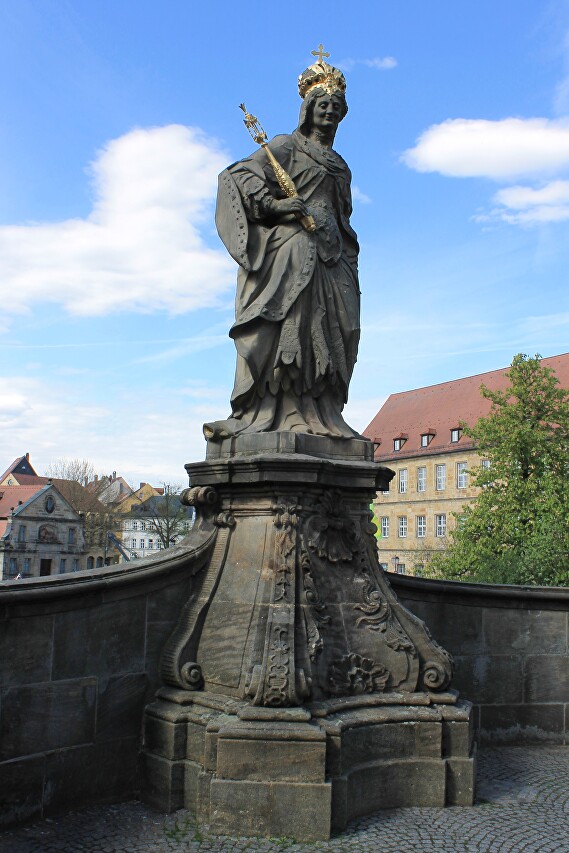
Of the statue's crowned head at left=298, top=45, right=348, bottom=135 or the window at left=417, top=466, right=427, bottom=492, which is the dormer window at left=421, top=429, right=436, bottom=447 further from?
the statue's crowned head at left=298, top=45, right=348, bottom=135

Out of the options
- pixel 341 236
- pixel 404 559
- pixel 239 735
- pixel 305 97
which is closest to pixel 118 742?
pixel 239 735

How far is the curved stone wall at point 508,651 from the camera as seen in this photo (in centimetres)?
710

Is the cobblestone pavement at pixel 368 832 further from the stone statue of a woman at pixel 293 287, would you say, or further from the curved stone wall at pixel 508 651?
the stone statue of a woman at pixel 293 287

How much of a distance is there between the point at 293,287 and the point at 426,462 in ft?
162

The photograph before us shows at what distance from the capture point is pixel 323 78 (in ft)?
20.9

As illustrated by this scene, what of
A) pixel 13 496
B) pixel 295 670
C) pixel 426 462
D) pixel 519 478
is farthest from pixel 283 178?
pixel 13 496

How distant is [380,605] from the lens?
18.5 feet

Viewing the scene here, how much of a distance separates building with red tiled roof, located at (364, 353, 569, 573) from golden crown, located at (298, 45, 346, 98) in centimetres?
4464

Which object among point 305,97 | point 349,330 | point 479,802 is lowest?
point 479,802

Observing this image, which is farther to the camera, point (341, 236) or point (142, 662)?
point (341, 236)

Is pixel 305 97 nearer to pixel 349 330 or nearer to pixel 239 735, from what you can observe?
pixel 349 330

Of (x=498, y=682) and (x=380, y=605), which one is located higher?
(x=380, y=605)

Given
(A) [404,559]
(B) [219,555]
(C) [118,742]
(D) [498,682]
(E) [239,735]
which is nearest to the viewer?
(E) [239,735]

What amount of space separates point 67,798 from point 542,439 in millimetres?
24548
